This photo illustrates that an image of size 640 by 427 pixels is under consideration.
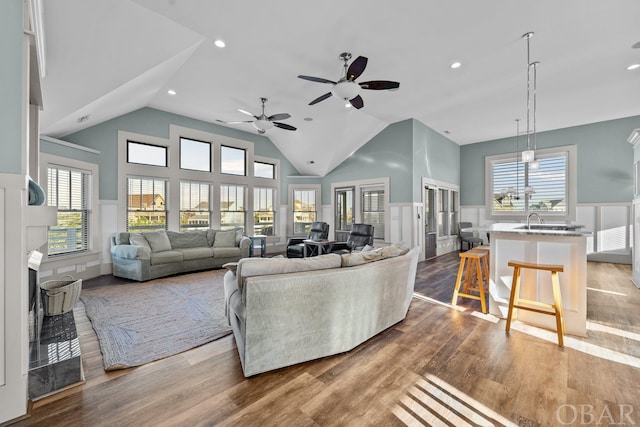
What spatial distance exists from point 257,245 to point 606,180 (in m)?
8.75

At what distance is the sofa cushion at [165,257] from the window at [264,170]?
10.9 feet

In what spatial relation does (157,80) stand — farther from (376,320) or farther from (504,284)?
(504,284)

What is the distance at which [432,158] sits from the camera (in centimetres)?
734

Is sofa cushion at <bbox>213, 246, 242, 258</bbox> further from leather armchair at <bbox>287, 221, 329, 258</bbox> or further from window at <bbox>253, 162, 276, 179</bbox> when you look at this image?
window at <bbox>253, 162, 276, 179</bbox>

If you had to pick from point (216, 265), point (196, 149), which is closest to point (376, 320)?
point (216, 265)

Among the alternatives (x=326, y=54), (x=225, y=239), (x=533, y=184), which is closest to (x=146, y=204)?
(x=225, y=239)

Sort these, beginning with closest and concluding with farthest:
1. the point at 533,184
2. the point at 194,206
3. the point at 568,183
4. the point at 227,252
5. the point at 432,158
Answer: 1. the point at 227,252
2. the point at 194,206
3. the point at 568,183
4. the point at 432,158
5. the point at 533,184

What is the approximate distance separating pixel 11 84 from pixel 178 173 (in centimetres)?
497

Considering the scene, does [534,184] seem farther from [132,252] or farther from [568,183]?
[132,252]

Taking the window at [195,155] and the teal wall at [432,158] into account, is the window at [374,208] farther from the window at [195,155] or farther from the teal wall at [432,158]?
the window at [195,155]

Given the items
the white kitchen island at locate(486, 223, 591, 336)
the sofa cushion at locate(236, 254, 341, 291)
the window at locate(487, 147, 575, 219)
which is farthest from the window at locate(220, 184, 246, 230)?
the window at locate(487, 147, 575, 219)

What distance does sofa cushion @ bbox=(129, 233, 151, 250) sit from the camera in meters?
5.08

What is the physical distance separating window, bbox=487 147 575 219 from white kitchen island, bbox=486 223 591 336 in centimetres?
443

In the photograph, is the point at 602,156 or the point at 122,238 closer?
the point at 122,238
